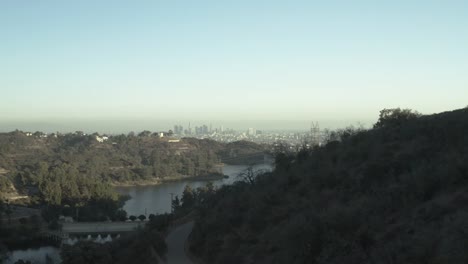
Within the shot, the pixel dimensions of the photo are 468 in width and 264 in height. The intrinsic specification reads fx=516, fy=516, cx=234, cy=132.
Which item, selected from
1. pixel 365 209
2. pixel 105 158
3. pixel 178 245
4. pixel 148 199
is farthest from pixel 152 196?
pixel 365 209

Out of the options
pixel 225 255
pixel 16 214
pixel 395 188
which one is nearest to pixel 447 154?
pixel 395 188

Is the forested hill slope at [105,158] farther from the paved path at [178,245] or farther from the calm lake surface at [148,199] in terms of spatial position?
the paved path at [178,245]

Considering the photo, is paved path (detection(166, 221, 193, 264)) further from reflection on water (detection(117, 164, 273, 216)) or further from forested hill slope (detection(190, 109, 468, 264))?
reflection on water (detection(117, 164, 273, 216))

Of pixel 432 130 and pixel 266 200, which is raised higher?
pixel 432 130

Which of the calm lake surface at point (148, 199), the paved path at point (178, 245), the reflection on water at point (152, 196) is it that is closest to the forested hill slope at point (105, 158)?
the reflection on water at point (152, 196)

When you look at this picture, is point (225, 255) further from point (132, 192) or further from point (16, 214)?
point (132, 192)

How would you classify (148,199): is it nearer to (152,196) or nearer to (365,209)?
(152,196)
